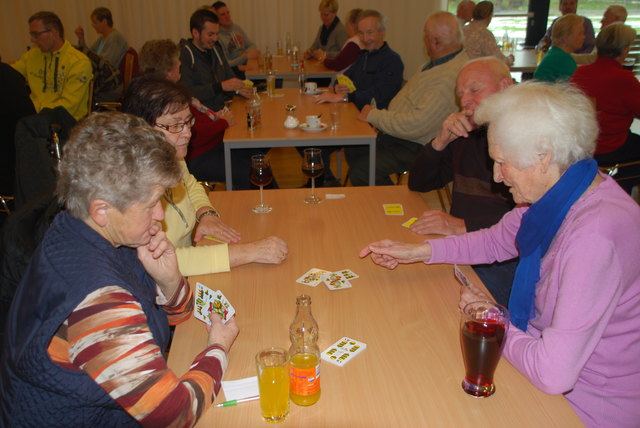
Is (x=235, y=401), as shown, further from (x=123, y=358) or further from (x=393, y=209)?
(x=393, y=209)

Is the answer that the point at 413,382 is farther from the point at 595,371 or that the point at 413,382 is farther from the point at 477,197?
the point at 477,197

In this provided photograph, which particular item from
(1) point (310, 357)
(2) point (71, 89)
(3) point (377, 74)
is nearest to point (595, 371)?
(1) point (310, 357)

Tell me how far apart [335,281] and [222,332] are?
0.45 metres

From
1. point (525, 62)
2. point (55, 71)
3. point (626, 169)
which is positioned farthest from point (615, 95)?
point (55, 71)

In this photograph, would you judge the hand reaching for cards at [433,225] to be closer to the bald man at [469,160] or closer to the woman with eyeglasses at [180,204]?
the bald man at [469,160]

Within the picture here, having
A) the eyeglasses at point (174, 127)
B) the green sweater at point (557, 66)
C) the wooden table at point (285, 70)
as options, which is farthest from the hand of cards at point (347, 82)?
the eyeglasses at point (174, 127)

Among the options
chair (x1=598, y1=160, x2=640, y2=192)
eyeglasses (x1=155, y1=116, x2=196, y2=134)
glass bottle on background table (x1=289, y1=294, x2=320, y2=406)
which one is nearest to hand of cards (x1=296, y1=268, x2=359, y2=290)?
glass bottle on background table (x1=289, y1=294, x2=320, y2=406)

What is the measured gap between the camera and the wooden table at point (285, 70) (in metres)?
6.07

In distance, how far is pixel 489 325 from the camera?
121 centimetres

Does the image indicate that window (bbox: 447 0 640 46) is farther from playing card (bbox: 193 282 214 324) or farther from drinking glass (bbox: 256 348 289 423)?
drinking glass (bbox: 256 348 289 423)

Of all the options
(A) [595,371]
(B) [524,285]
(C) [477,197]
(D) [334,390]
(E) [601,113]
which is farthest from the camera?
(E) [601,113]

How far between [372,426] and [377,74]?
4.03 m

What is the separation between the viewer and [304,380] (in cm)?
119

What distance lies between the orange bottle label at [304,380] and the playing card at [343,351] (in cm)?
15
